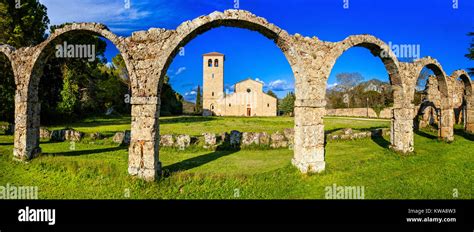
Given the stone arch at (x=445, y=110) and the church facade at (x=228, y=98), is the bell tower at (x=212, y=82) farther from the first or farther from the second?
the stone arch at (x=445, y=110)

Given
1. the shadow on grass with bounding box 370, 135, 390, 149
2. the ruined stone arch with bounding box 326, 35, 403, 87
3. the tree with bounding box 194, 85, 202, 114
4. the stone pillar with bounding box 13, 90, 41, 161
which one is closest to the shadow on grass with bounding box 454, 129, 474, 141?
the shadow on grass with bounding box 370, 135, 390, 149

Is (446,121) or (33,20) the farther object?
(33,20)

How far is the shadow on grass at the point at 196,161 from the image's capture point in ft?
30.5

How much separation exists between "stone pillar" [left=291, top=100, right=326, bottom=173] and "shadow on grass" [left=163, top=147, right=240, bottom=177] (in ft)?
12.0

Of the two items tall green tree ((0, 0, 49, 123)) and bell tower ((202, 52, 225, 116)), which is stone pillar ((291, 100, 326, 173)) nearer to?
tall green tree ((0, 0, 49, 123))

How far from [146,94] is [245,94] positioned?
52.9 m

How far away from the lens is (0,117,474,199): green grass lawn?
738cm

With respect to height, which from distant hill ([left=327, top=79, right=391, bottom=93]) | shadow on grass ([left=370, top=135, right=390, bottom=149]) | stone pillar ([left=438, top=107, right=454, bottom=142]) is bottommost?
shadow on grass ([left=370, top=135, right=390, bottom=149])

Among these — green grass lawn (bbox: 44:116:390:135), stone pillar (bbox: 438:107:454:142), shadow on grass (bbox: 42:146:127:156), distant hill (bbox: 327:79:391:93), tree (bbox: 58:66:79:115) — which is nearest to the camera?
shadow on grass (bbox: 42:146:127:156)

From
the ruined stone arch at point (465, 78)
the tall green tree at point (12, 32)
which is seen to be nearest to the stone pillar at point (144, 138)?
the ruined stone arch at point (465, 78)

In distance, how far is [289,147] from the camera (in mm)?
13625

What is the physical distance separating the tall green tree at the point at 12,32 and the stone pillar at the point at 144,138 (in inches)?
712
